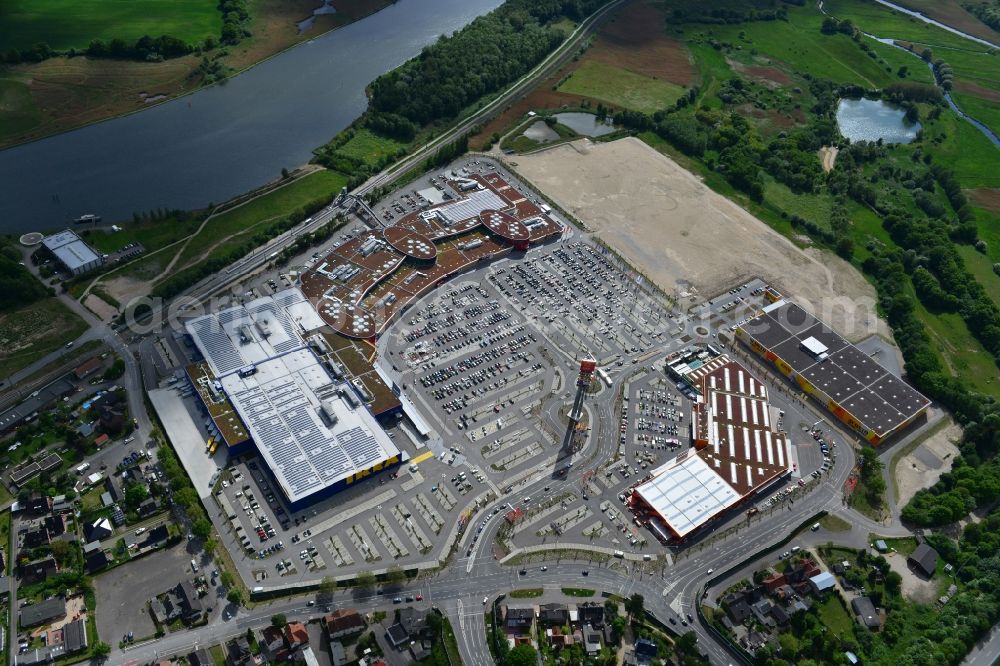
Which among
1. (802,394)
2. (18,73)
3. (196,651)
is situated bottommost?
(802,394)

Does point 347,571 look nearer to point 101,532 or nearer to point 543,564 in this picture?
point 543,564

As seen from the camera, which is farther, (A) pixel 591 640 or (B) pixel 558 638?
(A) pixel 591 640

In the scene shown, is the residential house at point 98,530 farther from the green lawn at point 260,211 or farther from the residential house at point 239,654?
the green lawn at point 260,211

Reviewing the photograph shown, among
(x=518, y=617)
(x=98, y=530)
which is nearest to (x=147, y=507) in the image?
(x=98, y=530)

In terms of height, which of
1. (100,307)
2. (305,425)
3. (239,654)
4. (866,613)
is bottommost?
(866,613)

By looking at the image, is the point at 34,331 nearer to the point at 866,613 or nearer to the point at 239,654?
the point at 239,654

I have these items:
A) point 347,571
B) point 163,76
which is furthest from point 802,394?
point 163,76

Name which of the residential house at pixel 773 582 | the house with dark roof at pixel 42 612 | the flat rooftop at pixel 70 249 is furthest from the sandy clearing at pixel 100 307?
the residential house at pixel 773 582
